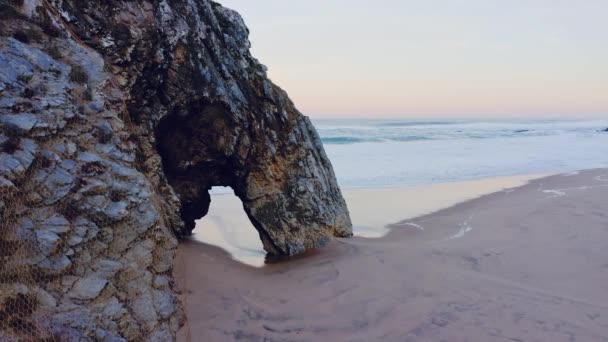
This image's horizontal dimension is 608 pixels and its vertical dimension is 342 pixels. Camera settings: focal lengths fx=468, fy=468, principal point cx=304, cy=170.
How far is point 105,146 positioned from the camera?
543 centimetres

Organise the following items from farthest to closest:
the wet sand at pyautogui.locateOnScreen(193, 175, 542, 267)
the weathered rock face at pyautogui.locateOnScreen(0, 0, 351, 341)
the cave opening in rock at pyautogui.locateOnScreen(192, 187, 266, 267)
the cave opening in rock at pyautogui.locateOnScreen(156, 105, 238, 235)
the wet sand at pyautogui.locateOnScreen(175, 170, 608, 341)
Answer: the wet sand at pyautogui.locateOnScreen(193, 175, 542, 267)
the cave opening in rock at pyautogui.locateOnScreen(192, 187, 266, 267)
the cave opening in rock at pyautogui.locateOnScreen(156, 105, 238, 235)
the wet sand at pyautogui.locateOnScreen(175, 170, 608, 341)
the weathered rock face at pyautogui.locateOnScreen(0, 0, 351, 341)

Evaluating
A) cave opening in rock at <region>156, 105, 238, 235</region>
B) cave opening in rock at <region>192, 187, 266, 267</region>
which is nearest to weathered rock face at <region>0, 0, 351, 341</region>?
cave opening in rock at <region>156, 105, 238, 235</region>

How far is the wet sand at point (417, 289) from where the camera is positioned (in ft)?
20.1

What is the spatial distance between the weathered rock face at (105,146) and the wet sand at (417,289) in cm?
123

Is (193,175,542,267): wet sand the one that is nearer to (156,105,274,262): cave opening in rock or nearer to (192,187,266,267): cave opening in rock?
(192,187,266,267): cave opening in rock

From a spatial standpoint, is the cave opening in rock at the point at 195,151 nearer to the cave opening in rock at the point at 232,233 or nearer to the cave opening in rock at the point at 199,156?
the cave opening in rock at the point at 199,156

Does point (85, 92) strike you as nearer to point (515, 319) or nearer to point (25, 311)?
point (25, 311)

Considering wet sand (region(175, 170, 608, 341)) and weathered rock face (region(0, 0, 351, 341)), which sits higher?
weathered rock face (region(0, 0, 351, 341))

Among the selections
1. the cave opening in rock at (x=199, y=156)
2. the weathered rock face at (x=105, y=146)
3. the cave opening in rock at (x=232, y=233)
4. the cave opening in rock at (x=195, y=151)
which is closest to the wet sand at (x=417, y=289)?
the cave opening in rock at (x=232, y=233)

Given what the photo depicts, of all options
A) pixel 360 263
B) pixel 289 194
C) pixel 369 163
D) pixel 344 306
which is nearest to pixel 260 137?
pixel 289 194

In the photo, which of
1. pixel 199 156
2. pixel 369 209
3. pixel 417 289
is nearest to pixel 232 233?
pixel 199 156

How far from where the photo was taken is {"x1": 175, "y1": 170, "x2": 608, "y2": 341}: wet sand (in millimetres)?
6133

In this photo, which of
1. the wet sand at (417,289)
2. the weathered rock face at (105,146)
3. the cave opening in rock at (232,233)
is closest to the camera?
the weathered rock face at (105,146)

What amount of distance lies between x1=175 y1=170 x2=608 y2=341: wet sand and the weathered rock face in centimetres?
123
